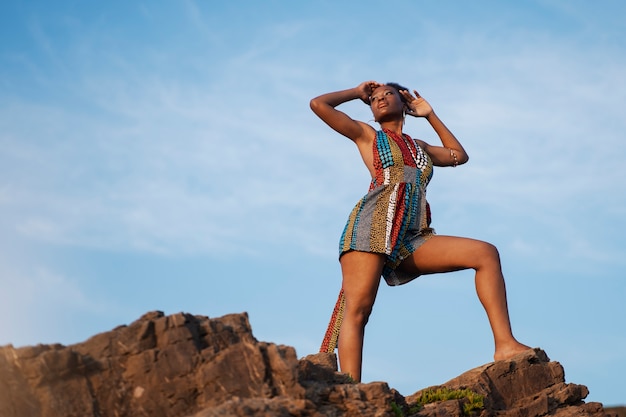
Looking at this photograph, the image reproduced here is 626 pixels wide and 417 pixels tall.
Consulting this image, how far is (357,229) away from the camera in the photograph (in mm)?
10023

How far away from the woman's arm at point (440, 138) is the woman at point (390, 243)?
0.43 metres

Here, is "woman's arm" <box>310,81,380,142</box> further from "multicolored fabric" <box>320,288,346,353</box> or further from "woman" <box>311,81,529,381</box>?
"multicolored fabric" <box>320,288,346,353</box>

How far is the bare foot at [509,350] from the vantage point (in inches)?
388

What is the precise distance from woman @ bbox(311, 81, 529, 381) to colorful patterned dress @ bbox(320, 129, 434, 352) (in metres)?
0.01

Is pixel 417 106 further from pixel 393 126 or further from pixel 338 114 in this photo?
pixel 338 114

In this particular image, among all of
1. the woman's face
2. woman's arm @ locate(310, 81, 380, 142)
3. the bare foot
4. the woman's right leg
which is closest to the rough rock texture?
the woman's right leg

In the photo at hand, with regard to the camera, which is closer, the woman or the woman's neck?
the woman

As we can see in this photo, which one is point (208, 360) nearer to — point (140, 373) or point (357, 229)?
point (140, 373)

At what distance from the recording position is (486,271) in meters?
9.91

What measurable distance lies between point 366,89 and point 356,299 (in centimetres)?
267

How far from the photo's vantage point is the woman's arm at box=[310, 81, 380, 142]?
10.2 meters

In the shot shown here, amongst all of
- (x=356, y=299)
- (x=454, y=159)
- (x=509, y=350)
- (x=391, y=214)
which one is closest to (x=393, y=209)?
(x=391, y=214)

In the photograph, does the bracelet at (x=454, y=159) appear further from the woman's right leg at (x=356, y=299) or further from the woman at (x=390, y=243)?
the woman's right leg at (x=356, y=299)

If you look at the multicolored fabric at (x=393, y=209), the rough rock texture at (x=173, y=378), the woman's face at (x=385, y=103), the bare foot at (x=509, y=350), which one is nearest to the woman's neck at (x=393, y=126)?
the woman's face at (x=385, y=103)
